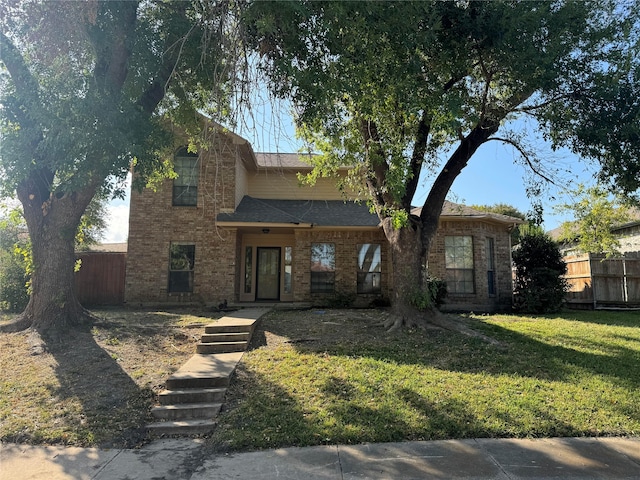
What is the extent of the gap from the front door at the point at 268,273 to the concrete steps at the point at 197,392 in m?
7.51

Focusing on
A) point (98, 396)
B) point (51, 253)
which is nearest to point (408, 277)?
point (98, 396)

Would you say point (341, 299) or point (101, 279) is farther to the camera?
point (101, 279)

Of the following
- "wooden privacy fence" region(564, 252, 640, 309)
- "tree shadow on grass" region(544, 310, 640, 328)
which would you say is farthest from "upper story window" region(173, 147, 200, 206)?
"wooden privacy fence" region(564, 252, 640, 309)

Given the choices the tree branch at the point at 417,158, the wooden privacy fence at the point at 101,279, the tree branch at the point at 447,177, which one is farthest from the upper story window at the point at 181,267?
the tree branch at the point at 447,177

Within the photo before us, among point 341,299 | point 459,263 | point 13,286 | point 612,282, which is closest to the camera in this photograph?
point 13,286

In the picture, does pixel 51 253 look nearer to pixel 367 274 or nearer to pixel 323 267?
pixel 323 267

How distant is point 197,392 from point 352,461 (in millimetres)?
2487

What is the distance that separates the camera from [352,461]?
4027mm

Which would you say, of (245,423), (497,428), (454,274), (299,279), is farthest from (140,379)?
(454,274)

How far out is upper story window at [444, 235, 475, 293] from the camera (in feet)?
47.0

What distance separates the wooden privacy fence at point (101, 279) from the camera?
1462 cm

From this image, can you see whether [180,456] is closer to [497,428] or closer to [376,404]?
[376,404]

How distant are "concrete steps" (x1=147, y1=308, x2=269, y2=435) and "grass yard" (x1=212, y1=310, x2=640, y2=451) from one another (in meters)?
0.20

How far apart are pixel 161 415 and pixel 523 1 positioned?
321 inches
